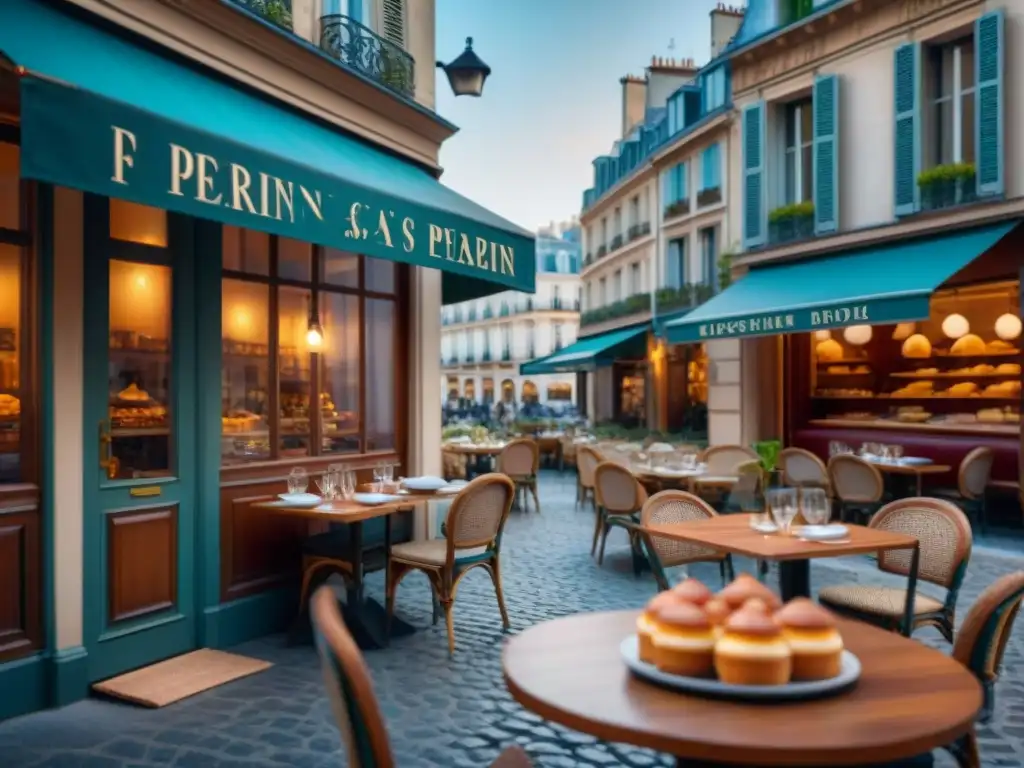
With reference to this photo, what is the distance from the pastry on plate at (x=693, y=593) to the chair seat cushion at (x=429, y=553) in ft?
11.3

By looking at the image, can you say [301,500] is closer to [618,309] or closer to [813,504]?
[813,504]

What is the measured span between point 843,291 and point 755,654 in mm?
9559

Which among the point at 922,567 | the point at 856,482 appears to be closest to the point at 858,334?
the point at 856,482

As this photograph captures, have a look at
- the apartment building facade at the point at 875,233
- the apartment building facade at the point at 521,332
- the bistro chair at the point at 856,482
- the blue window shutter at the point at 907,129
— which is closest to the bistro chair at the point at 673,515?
the bistro chair at the point at 856,482

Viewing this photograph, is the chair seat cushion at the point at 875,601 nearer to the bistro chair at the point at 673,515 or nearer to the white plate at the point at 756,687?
the bistro chair at the point at 673,515

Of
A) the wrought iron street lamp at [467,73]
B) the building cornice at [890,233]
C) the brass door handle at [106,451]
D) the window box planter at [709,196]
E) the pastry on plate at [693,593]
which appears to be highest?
the window box planter at [709,196]

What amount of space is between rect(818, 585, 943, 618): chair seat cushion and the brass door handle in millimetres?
3820

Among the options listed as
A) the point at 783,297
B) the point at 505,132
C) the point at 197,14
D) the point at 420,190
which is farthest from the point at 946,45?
the point at 505,132

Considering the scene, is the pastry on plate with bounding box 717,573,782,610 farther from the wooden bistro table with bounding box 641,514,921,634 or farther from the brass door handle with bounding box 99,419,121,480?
the brass door handle with bounding box 99,419,121,480

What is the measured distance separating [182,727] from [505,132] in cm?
3309

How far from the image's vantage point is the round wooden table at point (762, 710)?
1.54 metres

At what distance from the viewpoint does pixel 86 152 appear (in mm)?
3311

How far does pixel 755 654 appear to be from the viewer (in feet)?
5.71

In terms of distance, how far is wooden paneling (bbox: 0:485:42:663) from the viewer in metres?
4.13
